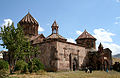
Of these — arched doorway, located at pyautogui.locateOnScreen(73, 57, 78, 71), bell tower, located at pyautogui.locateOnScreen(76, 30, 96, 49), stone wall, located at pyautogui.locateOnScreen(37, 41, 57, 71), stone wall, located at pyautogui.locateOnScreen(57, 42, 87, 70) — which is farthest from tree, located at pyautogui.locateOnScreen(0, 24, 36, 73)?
bell tower, located at pyautogui.locateOnScreen(76, 30, 96, 49)

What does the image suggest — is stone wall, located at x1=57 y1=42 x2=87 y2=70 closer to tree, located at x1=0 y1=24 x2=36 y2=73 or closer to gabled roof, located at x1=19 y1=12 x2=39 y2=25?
tree, located at x1=0 y1=24 x2=36 y2=73

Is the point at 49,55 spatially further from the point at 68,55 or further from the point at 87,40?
the point at 87,40

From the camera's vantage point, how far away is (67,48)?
24562 mm

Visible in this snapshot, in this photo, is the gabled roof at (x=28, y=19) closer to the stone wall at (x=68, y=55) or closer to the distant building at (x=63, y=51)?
the distant building at (x=63, y=51)

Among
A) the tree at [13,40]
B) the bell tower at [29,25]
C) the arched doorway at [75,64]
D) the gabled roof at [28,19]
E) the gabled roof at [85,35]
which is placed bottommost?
the arched doorway at [75,64]

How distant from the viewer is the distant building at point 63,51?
2285 centimetres

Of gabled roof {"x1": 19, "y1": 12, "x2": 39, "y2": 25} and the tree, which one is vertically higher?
gabled roof {"x1": 19, "y1": 12, "x2": 39, "y2": 25}

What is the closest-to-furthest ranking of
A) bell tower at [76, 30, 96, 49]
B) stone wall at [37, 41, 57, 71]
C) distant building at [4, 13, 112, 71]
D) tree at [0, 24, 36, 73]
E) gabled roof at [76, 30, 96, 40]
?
1. tree at [0, 24, 36, 73]
2. stone wall at [37, 41, 57, 71]
3. distant building at [4, 13, 112, 71]
4. bell tower at [76, 30, 96, 49]
5. gabled roof at [76, 30, 96, 40]

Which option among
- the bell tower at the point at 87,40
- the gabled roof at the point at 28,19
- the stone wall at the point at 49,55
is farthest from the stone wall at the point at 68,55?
the gabled roof at the point at 28,19

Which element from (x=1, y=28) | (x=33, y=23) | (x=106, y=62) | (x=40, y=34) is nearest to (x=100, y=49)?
(x=106, y=62)

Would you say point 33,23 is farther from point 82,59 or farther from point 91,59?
point 91,59

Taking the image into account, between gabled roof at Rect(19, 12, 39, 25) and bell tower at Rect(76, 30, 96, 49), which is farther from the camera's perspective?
bell tower at Rect(76, 30, 96, 49)

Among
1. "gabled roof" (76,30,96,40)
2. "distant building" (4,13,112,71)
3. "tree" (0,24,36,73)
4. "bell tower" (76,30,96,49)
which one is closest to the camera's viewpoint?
"tree" (0,24,36,73)

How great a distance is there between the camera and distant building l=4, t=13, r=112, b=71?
22.8 metres
